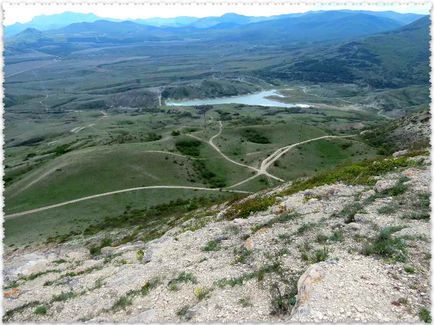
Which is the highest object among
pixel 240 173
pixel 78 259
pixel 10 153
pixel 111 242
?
pixel 78 259

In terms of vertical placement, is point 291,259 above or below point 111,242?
above

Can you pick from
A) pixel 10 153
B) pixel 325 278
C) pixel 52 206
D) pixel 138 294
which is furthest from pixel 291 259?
pixel 10 153

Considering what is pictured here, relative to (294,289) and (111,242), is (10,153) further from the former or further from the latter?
(294,289)

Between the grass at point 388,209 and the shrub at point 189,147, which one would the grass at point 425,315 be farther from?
the shrub at point 189,147

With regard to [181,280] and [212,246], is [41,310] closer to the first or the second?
[181,280]

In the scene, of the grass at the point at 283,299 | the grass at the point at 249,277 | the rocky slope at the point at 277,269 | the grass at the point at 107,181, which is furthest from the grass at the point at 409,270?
the grass at the point at 107,181

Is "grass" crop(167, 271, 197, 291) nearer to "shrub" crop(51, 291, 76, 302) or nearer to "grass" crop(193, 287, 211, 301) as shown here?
"grass" crop(193, 287, 211, 301)

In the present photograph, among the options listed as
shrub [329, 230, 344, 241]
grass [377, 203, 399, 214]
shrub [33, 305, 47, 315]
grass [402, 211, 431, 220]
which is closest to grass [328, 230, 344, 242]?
shrub [329, 230, 344, 241]
